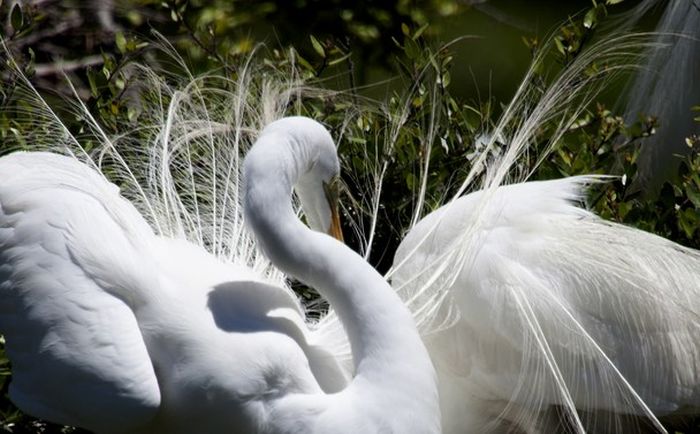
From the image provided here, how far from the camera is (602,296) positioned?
2826mm

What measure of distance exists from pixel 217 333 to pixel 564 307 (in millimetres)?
770

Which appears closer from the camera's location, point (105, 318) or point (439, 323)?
point (105, 318)

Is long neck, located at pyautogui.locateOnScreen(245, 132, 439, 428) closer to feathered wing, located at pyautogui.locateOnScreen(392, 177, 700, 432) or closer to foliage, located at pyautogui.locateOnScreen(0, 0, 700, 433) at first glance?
feathered wing, located at pyautogui.locateOnScreen(392, 177, 700, 432)

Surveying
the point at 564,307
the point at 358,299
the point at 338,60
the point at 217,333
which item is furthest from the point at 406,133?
the point at 217,333

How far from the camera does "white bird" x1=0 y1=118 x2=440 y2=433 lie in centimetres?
252

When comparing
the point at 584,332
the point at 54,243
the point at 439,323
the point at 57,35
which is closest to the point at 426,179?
the point at 439,323

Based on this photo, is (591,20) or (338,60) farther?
(338,60)

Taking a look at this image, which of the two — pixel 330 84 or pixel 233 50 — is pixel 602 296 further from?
pixel 330 84

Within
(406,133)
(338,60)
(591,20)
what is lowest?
(406,133)

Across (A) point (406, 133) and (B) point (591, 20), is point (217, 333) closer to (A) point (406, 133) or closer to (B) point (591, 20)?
(A) point (406, 133)

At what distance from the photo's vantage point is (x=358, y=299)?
258 cm

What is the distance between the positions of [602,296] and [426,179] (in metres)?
0.63

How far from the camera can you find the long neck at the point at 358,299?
2533 millimetres

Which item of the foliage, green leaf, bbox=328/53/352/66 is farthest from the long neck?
green leaf, bbox=328/53/352/66
